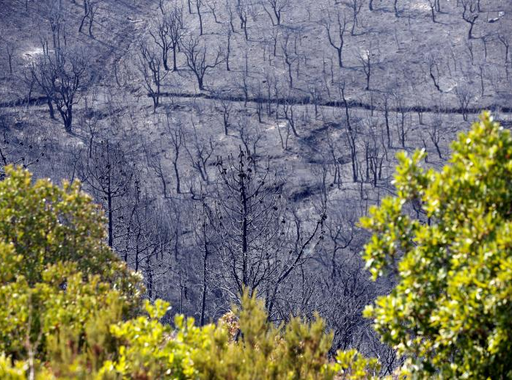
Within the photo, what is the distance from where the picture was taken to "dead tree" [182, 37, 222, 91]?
68000mm

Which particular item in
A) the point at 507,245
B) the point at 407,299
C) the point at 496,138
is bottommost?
the point at 407,299

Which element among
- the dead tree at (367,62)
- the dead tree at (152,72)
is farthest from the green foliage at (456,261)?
the dead tree at (367,62)

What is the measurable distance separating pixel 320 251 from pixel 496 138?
3838 centimetres

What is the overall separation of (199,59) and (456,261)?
68.6 m

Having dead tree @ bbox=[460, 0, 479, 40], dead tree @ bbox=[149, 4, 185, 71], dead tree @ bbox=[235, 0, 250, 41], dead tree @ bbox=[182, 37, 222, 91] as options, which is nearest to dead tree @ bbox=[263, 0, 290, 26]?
dead tree @ bbox=[235, 0, 250, 41]

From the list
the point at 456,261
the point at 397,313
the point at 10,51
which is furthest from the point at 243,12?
the point at 456,261

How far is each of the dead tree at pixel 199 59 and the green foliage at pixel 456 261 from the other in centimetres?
6179

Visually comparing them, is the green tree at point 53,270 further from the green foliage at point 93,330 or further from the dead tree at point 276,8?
the dead tree at point 276,8

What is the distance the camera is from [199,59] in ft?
239

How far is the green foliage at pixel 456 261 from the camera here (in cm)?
609

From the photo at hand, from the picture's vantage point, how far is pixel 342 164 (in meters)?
55.2

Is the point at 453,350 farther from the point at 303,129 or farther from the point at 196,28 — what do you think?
the point at 196,28

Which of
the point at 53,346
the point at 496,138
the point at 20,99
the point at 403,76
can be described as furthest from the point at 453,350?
the point at 20,99

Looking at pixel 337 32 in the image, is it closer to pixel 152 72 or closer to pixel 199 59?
pixel 199 59
